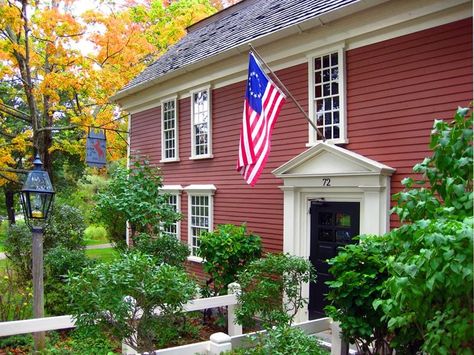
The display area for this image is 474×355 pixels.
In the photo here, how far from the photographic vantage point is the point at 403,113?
744cm

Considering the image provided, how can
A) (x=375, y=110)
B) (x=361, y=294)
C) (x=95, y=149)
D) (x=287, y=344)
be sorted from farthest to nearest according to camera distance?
(x=95, y=149)
(x=375, y=110)
(x=361, y=294)
(x=287, y=344)

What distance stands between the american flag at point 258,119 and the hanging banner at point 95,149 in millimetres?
9253

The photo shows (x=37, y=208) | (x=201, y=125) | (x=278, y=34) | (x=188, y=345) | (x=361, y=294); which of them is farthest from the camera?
(x=201, y=125)

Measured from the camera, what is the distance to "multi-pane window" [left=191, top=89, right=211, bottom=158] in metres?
11.7

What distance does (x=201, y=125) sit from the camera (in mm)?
12094

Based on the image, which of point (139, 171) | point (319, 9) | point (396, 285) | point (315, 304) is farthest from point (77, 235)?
point (396, 285)

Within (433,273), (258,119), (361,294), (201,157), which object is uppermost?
(258,119)

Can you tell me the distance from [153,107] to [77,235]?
5.01 m

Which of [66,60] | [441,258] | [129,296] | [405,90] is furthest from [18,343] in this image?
[66,60]

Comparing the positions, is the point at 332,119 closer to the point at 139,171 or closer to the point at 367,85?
the point at 367,85

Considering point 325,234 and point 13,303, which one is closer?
point 13,303

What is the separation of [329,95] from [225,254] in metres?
3.75

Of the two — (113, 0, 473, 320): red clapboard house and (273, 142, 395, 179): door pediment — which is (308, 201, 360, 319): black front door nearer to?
(113, 0, 473, 320): red clapboard house

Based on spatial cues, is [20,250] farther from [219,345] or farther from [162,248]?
[219,345]
